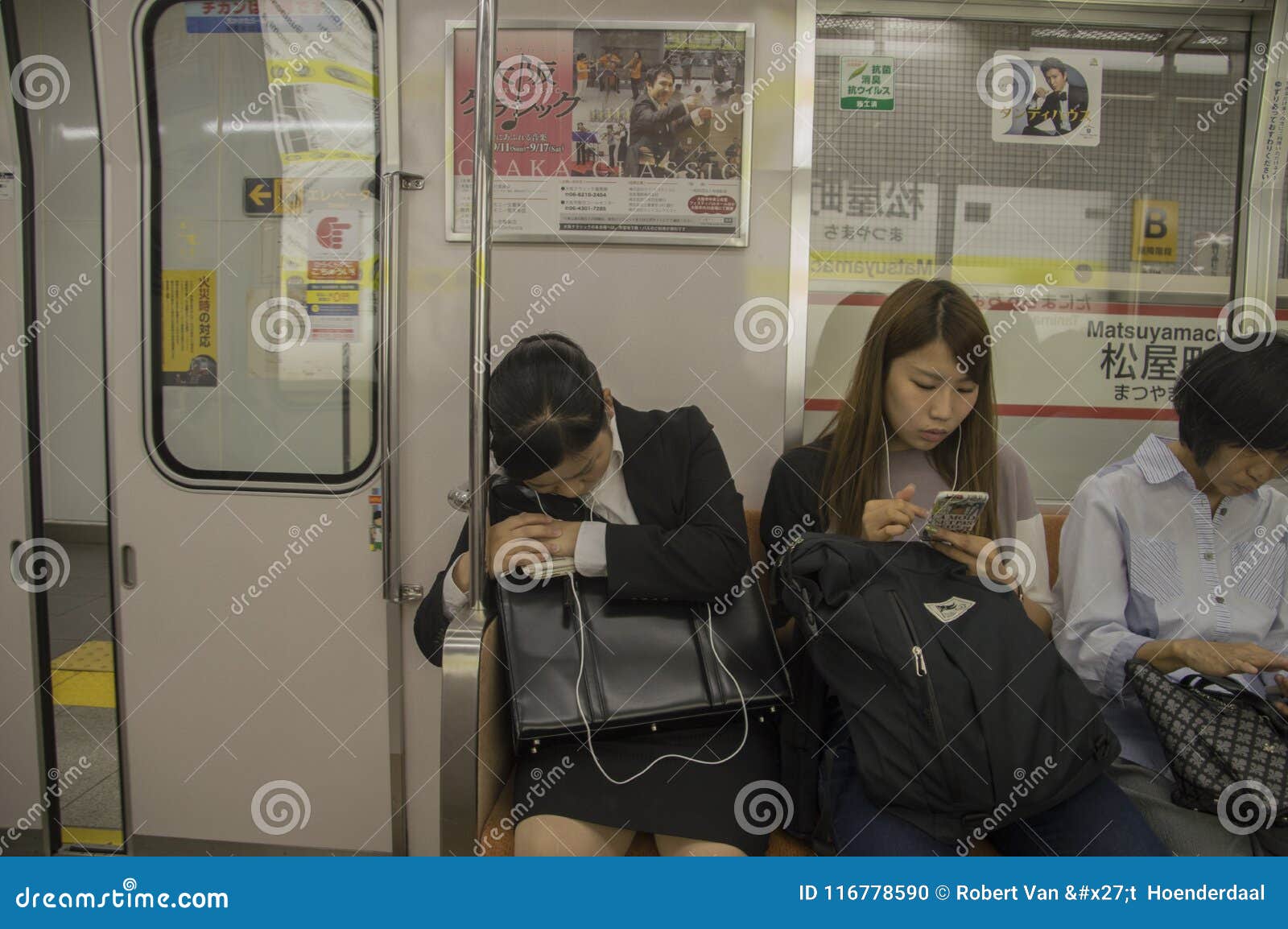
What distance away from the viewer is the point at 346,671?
7.84 feet

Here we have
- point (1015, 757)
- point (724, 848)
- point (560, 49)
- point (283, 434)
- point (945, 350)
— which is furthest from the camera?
point (283, 434)

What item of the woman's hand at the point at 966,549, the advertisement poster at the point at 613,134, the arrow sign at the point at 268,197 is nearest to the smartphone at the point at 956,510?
the woman's hand at the point at 966,549

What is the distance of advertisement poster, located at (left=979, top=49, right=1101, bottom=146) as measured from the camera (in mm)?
2234

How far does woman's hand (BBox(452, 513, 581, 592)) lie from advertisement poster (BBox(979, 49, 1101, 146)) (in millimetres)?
1691

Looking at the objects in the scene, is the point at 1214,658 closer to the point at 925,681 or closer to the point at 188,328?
the point at 925,681

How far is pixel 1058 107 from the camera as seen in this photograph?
7.36 feet

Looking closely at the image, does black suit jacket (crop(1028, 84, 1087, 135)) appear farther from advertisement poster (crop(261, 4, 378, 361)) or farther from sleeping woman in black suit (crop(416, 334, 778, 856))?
advertisement poster (crop(261, 4, 378, 361))

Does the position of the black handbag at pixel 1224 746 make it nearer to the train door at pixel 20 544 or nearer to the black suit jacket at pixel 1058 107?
the black suit jacket at pixel 1058 107

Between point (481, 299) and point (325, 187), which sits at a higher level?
point (325, 187)

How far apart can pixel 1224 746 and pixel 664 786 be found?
1.09 meters

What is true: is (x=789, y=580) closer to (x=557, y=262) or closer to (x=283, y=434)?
(x=557, y=262)

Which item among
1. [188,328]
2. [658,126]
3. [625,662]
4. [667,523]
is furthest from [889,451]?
[188,328]

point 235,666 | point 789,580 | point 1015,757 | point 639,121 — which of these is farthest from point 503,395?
point 235,666

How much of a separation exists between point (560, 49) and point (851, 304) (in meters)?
1.09
